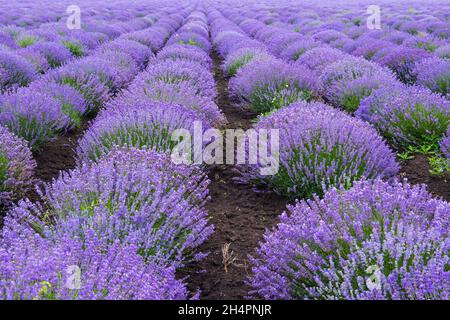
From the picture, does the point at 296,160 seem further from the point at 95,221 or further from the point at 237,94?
the point at 237,94

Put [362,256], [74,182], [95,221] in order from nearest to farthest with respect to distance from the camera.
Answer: [362,256]
[95,221]
[74,182]

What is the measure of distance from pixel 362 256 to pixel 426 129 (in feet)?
9.60

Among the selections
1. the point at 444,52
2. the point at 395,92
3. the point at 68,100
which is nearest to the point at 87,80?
the point at 68,100

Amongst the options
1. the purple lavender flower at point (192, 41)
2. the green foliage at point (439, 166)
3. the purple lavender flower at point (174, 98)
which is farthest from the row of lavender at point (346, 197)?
the purple lavender flower at point (192, 41)

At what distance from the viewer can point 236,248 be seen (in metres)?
3.19

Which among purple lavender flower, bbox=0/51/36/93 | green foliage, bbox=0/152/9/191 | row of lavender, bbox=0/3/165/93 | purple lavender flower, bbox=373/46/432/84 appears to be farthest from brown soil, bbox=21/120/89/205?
purple lavender flower, bbox=373/46/432/84

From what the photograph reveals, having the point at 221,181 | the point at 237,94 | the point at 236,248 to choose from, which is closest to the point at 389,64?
the point at 237,94

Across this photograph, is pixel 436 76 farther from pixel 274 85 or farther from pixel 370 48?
pixel 370 48

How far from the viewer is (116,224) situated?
2.41 metres

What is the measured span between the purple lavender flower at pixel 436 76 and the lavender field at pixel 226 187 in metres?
0.02

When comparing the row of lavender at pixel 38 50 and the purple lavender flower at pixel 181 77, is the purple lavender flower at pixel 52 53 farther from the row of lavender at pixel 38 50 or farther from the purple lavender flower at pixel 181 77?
the purple lavender flower at pixel 181 77

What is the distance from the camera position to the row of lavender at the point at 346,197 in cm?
211

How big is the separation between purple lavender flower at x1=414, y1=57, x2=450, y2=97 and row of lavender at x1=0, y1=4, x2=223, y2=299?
10.2 ft

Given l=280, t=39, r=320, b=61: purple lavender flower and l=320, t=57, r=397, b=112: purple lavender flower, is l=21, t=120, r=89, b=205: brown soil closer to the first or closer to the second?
l=320, t=57, r=397, b=112: purple lavender flower
